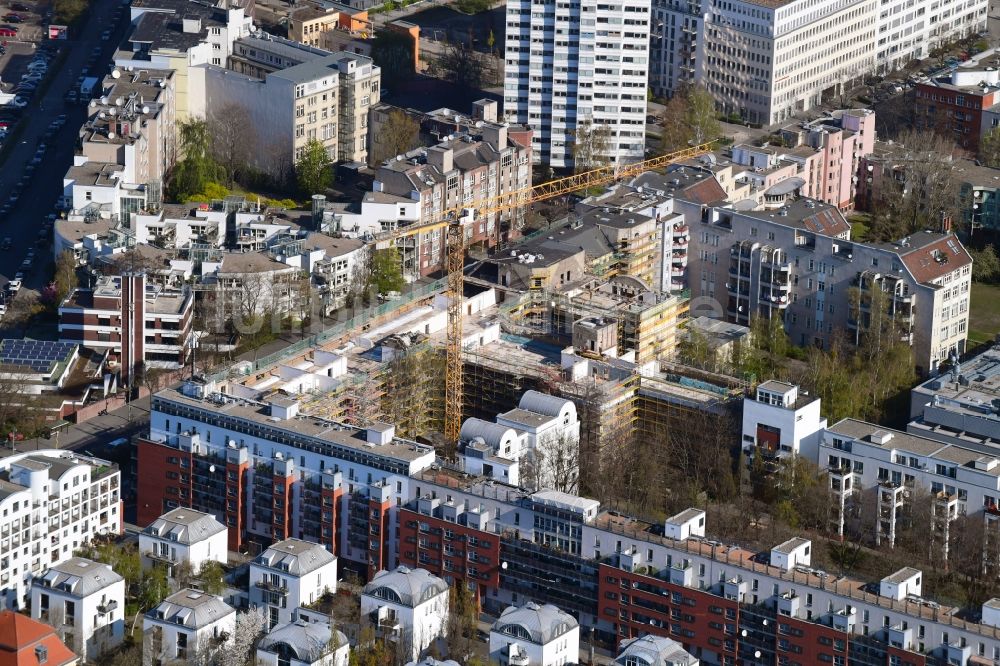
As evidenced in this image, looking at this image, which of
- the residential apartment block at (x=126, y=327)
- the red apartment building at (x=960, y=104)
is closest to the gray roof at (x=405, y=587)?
the residential apartment block at (x=126, y=327)

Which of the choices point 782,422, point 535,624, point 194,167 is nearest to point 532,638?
point 535,624

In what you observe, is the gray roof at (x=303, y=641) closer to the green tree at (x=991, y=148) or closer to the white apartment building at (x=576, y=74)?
the white apartment building at (x=576, y=74)

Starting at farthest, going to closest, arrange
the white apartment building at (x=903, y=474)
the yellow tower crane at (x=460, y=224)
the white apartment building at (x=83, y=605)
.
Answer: the yellow tower crane at (x=460, y=224), the white apartment building at (x=903, y=474), the white apartment building at (x=83, y=605)

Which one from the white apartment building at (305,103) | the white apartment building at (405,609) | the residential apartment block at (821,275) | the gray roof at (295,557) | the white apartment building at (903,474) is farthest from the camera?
the white apartment building at (305,103)

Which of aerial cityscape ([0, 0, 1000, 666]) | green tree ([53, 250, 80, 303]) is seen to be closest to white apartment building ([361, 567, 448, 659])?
aerial cityscape ([0, 0, 1000, 666])

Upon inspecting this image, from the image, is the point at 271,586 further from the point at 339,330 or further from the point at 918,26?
the point at 918,26

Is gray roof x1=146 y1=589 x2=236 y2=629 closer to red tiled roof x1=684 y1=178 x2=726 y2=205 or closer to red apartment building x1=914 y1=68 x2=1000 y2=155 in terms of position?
red tiled roof x1=684 y1=178 x2=726 y2=205

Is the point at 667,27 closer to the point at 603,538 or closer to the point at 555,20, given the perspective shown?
the point at 555,20
